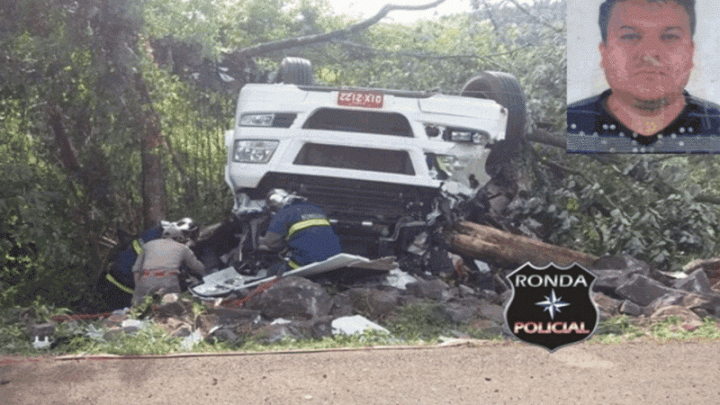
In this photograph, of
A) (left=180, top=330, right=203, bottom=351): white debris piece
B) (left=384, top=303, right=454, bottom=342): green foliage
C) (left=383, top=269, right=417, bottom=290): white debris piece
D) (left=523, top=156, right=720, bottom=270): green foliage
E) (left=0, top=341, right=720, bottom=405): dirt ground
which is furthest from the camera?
(left=523, top=156, right=720, bottom=270): green foliage

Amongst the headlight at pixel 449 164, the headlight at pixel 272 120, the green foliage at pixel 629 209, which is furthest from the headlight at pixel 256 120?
the green foliage at pixel 629 209

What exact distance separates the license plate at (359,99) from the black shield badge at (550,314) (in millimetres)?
1704

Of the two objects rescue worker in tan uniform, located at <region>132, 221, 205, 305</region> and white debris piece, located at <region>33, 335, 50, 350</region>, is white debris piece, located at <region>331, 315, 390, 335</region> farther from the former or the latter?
white debris piece, located at <region>33, 335, 50, 350</region>

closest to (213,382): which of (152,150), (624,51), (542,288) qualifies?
(152,150)

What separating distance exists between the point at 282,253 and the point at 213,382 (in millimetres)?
1432

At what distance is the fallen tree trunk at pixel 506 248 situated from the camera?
21.5 ft

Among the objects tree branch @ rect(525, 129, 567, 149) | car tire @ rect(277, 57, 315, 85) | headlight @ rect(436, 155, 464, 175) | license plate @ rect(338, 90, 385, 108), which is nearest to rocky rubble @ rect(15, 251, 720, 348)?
headlight @ rect(436, 155, 464, 175)

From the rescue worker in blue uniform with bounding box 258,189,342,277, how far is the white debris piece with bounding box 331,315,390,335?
1.63 feet

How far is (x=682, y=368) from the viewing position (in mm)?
5309

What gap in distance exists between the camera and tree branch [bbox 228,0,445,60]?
20.6 feet

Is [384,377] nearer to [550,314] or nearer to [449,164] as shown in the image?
[550,314]

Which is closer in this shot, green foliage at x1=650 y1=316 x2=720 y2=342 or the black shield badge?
the black shield badge

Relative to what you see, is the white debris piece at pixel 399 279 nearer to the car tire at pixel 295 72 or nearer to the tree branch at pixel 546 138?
the tree branch at pixel 546 138

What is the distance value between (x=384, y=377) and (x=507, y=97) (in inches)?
101
